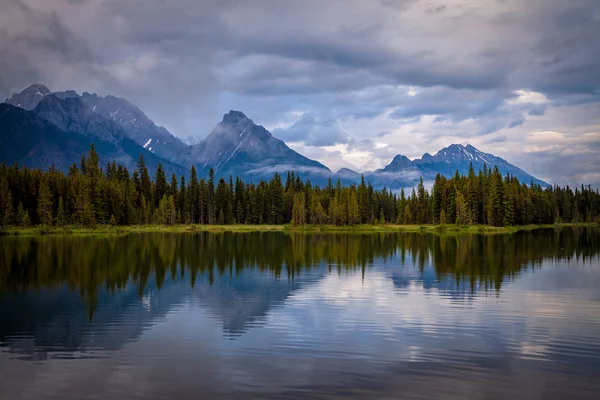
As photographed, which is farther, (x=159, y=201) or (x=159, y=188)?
(x=159, y=188)

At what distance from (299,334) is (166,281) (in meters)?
21.9

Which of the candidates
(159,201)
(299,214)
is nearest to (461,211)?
(299,214)

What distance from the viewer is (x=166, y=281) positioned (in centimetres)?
4338

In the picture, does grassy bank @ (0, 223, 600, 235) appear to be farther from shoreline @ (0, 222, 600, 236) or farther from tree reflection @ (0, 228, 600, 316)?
tree reflection @ (0, 228, 600, 316)

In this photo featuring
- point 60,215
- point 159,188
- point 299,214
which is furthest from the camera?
point 159,188

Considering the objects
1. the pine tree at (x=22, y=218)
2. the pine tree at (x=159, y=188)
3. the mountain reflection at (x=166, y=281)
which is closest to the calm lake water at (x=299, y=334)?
the mountain reflection at (x=166, y=281)

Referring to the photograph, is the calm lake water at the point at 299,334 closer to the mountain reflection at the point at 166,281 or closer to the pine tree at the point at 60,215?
the mountain reflection at the point at 166,281

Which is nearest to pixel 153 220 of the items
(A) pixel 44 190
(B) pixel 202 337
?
(A) pixel 44 190

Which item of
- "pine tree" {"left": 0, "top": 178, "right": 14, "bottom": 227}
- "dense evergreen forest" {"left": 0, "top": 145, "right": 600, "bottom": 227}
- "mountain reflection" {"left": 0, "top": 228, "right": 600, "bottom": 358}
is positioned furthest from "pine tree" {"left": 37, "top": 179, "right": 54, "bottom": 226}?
"mountain reflection" {"left": 0, "top": 228, "right": 600, "bottom": 358}

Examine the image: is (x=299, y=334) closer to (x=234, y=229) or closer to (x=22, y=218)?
(x=22, y=218)

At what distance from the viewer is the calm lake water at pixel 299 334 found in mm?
17312

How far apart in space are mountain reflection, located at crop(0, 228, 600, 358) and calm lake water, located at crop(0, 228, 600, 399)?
0.20 metres

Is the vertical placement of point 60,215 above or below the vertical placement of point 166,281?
above

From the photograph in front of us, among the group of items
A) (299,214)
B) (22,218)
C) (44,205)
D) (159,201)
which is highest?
(159,201)
